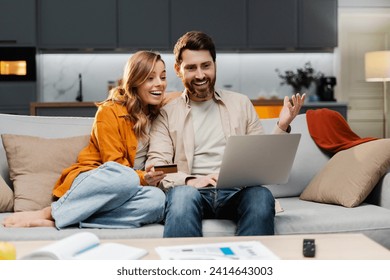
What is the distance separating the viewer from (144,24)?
6.08 m

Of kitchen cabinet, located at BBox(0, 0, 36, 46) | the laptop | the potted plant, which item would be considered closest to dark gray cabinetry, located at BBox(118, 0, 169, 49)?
kitchen cabinet, located at BBox(0, 0, 36, 46)

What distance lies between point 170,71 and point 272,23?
1278 millimetres

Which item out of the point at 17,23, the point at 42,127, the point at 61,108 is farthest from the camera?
the point at 17,23

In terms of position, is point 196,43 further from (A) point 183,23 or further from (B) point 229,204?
(A) point 183,23

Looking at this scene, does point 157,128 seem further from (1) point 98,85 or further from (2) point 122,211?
(1) point 98,85

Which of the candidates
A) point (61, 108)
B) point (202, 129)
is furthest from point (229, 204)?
point (61, 108)

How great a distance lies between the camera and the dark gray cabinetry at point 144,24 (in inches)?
239

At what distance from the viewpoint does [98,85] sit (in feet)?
21.0

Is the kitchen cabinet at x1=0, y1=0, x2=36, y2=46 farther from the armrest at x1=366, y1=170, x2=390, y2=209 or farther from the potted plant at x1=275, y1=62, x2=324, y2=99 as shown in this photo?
the armrest at x1=366, y1=170, x2=390, y2=209

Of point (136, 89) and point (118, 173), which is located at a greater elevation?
point (136, 89)

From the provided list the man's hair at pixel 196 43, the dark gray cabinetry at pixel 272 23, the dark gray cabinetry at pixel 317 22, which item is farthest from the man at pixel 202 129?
the dark gray cabinetry at pixel 317 22

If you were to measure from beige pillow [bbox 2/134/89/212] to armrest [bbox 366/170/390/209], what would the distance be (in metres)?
1.39

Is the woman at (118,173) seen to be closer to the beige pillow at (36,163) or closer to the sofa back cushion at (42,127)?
the beige pillow at (36,163)

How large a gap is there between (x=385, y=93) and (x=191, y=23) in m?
2.65
